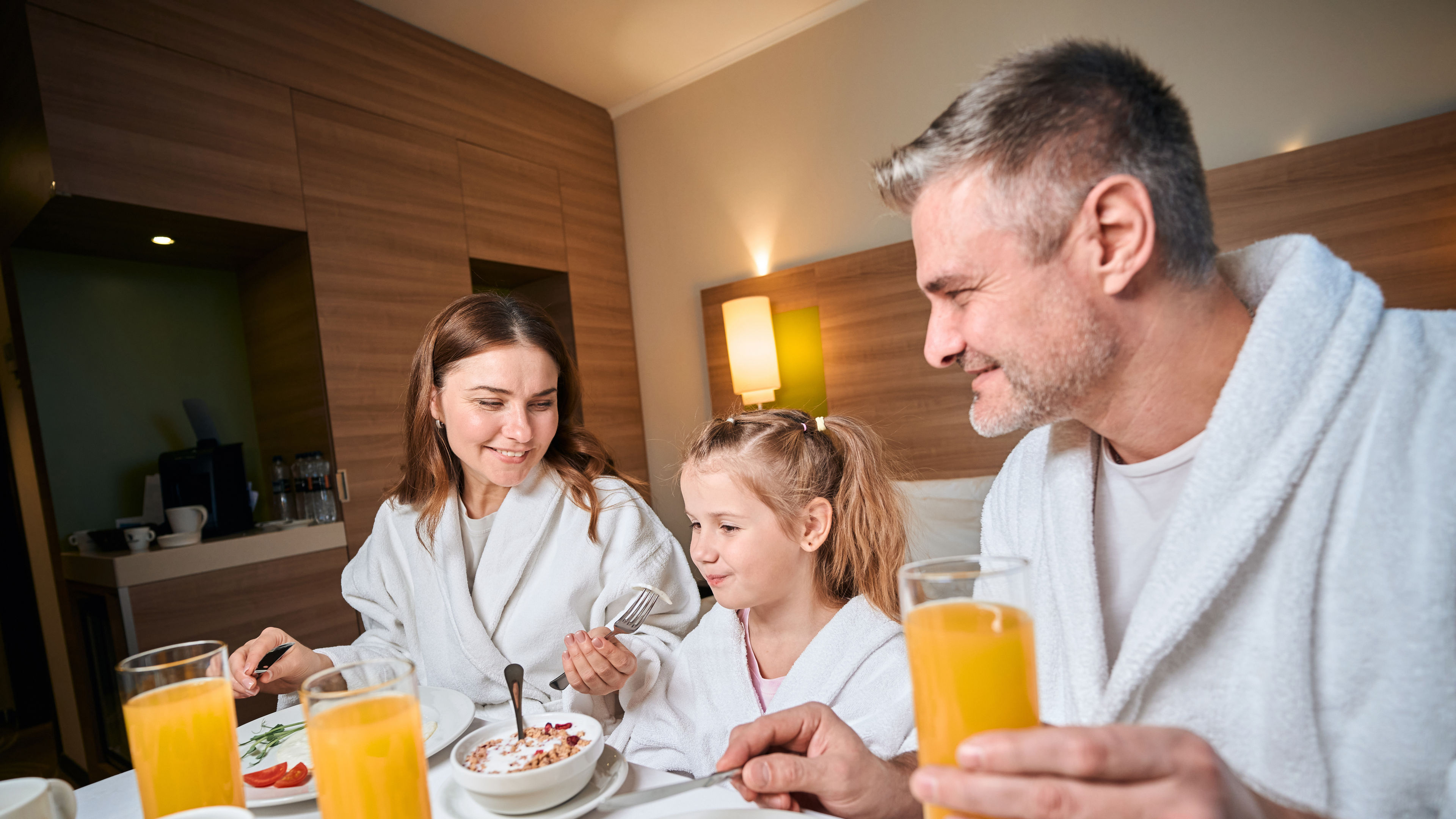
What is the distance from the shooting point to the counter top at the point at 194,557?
2301mm

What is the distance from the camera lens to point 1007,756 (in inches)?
16.6

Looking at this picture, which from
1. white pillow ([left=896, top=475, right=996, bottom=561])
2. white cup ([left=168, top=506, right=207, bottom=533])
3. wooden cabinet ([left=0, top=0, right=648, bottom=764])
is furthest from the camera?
white cup ([left=168, top=506, right=207, bottom=533])

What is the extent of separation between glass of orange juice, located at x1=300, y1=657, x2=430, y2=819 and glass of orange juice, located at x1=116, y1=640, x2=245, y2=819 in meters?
0.15

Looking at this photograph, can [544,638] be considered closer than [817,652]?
No

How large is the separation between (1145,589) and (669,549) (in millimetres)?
1019

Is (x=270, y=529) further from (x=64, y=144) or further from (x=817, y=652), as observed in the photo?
(x=817, y=652)

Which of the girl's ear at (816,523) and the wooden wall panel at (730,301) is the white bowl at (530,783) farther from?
the wooden wall panel at (730,301)

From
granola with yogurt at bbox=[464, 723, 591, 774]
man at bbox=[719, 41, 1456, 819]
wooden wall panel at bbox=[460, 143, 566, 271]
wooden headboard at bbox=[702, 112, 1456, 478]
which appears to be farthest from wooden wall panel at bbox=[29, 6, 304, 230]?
man at bbox=[719, 41, 1456, 819]

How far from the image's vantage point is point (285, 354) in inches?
123

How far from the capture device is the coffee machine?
2713 mm

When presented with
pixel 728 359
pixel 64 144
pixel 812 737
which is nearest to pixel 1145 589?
pixel 812 737

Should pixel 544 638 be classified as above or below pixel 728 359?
below

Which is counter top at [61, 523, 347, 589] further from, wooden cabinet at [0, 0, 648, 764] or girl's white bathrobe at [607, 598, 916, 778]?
girl's white bathrobe at [607, 598, 916, 778]

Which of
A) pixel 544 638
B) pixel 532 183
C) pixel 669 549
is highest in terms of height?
pixel 532 183
